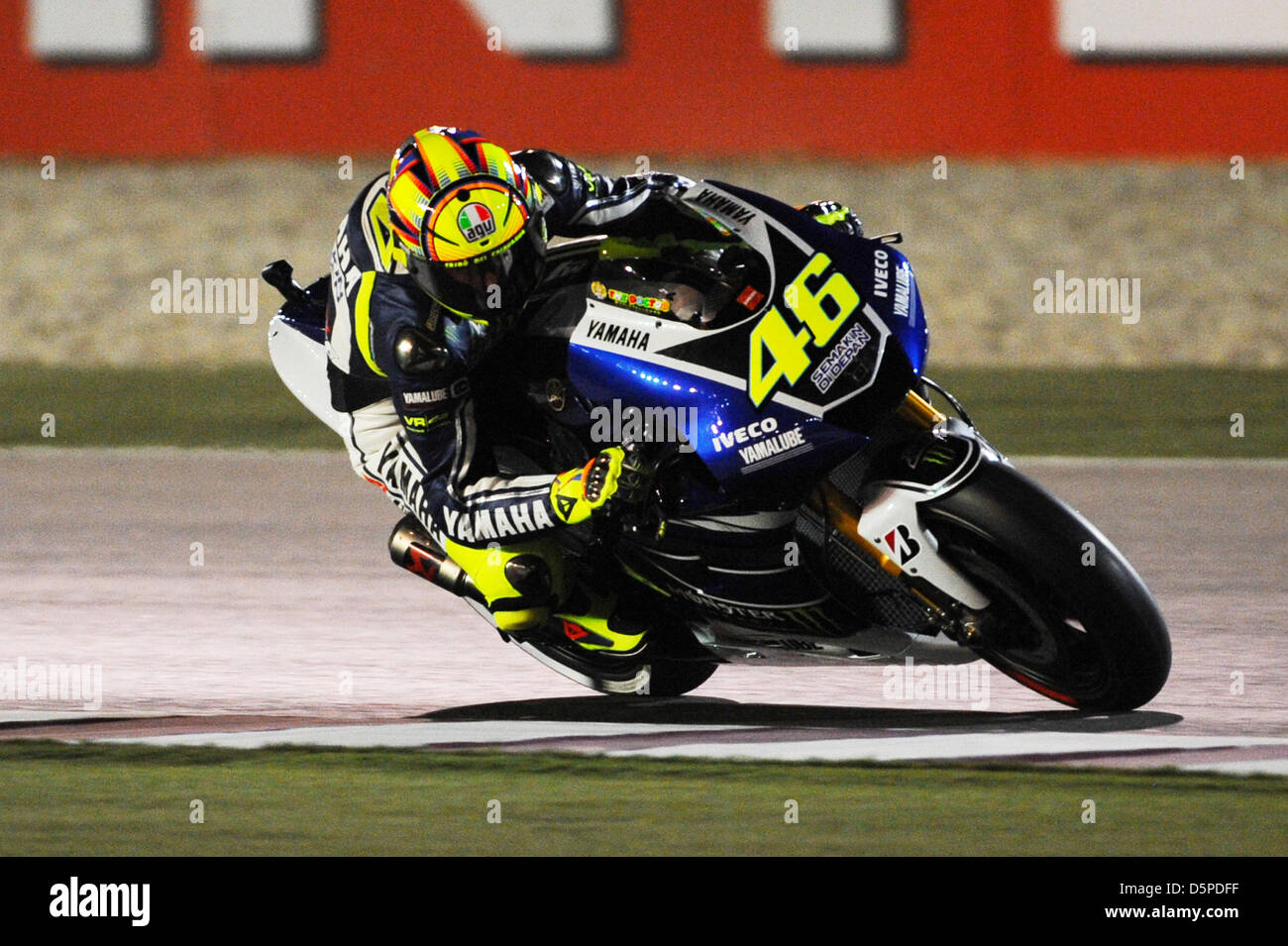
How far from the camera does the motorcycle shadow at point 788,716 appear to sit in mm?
5590

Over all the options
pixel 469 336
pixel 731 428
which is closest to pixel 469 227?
pixel 469 336

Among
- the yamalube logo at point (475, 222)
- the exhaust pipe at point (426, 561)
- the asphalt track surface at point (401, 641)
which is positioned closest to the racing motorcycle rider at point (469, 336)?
the yamalube logo at point (475, 222)

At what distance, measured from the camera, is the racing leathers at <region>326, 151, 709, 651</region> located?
5.28 metres

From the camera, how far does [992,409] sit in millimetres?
10734

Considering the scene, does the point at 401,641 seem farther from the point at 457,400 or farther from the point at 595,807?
the point at 595,807

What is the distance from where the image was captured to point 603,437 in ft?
17.5

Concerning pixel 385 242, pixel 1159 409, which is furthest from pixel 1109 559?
pixel 1159 409

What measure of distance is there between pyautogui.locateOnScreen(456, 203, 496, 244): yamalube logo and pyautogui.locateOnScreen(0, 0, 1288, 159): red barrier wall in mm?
8257

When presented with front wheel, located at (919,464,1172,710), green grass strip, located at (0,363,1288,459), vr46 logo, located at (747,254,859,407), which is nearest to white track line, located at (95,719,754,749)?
front wheel, located at (919,464,1172,710)

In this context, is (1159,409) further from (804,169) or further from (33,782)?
(33,782)

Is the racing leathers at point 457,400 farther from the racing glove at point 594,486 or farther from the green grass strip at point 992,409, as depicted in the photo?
the green grass strip at point 992,409
